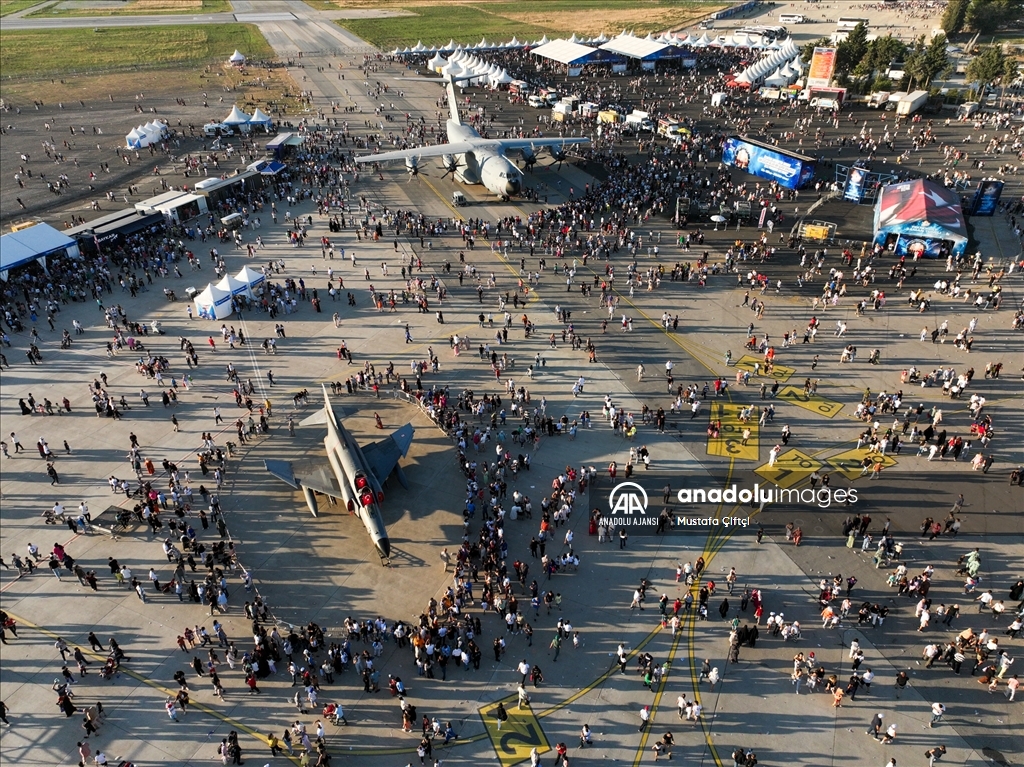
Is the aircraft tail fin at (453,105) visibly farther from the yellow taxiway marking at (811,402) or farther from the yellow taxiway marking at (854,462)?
the yellow taxiway marking at (854,462)

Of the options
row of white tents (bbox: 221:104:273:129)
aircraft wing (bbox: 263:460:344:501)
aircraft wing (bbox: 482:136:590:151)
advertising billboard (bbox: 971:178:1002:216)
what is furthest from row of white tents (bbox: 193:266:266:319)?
advertising billboard (bbox: 971:178:1002:216)

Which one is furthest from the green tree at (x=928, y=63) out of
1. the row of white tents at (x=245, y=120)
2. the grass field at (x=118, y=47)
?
the grass field at (x=118, y=47)

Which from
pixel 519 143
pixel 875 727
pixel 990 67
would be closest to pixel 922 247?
pixel 519 143

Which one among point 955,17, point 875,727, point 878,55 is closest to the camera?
point 875,727

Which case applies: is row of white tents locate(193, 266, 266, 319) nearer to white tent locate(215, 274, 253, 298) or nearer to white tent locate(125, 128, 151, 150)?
white tent locate(215, 274, 253, 298)

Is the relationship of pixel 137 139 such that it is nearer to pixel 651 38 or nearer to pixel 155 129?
pixel 155 129
